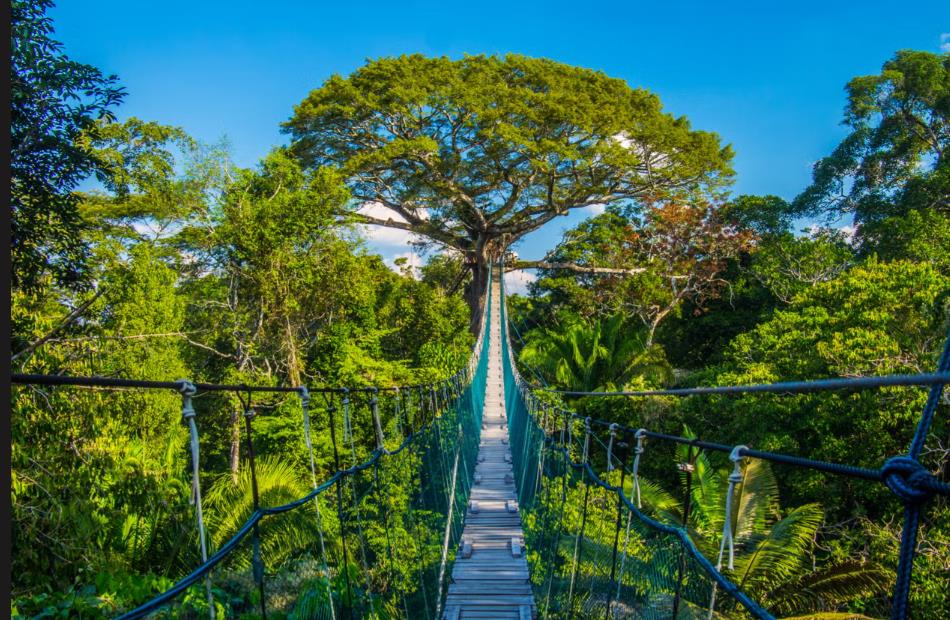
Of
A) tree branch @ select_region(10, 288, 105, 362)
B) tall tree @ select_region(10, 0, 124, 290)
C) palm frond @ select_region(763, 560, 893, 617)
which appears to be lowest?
palm frond @ select_region(763, 560, 893, 617)

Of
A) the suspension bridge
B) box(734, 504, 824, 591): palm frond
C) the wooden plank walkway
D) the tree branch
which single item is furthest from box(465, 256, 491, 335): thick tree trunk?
the tree branch

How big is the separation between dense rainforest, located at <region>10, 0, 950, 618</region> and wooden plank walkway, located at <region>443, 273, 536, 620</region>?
663 millimetres

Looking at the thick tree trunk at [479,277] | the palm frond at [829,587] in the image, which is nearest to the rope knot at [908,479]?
the palm frond at [829,587]

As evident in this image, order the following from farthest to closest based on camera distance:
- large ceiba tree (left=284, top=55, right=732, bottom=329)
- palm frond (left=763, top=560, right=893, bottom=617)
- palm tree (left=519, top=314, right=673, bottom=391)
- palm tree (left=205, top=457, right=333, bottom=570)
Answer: large ceiba tree (left=284, top=55, right=732, bottom=329) < palm tree (left=519, top=314, right=673, bottom=391) < palm tree (left=205, top=457, right=333, bottom=570) < palm frond (left=763, top=560, right=893, bottom=617)

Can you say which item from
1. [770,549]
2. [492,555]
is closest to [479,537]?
[492,555]

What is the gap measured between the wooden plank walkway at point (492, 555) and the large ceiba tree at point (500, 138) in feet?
19.1

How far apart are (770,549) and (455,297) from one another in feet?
26.2

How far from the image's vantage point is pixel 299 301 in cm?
852

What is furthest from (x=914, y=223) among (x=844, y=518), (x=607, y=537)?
(x=607, y=537)

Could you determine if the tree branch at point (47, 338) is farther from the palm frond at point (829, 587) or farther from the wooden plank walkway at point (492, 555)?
the palm frond at point (829, 587)

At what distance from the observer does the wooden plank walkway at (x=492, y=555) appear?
328 centimetres

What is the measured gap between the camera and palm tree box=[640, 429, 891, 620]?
3752 mm

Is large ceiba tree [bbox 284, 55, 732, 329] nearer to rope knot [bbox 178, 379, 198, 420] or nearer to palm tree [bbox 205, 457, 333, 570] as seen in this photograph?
palm tree [bbox 205, 457, 333, 570]

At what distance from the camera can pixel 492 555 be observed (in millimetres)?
3961
